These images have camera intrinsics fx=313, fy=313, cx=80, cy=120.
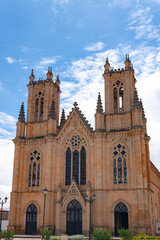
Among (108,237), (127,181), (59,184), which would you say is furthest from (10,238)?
(127,181)

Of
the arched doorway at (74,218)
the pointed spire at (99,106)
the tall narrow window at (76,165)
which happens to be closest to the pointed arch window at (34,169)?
the tall narrow window at (76,165)

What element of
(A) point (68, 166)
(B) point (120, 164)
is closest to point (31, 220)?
(A) point (68, 166)

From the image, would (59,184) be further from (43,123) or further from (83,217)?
(43,123)

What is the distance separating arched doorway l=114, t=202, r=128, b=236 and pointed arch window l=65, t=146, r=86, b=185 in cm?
562

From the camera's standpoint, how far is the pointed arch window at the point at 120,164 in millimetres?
39938

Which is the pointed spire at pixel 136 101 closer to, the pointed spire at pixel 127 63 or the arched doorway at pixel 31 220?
the pointed spire at pixel 127 63

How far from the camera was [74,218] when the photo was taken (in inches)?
1588

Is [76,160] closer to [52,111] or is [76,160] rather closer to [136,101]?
[52,111]

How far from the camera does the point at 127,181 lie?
3941 cm

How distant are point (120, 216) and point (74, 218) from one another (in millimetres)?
5983

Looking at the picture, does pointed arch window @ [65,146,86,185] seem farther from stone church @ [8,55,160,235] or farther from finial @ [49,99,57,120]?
finial @ [49,99,57,120]

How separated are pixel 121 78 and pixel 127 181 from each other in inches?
593

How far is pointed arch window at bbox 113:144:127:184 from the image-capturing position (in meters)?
39.9

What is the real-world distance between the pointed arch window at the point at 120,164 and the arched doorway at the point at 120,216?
307cm
